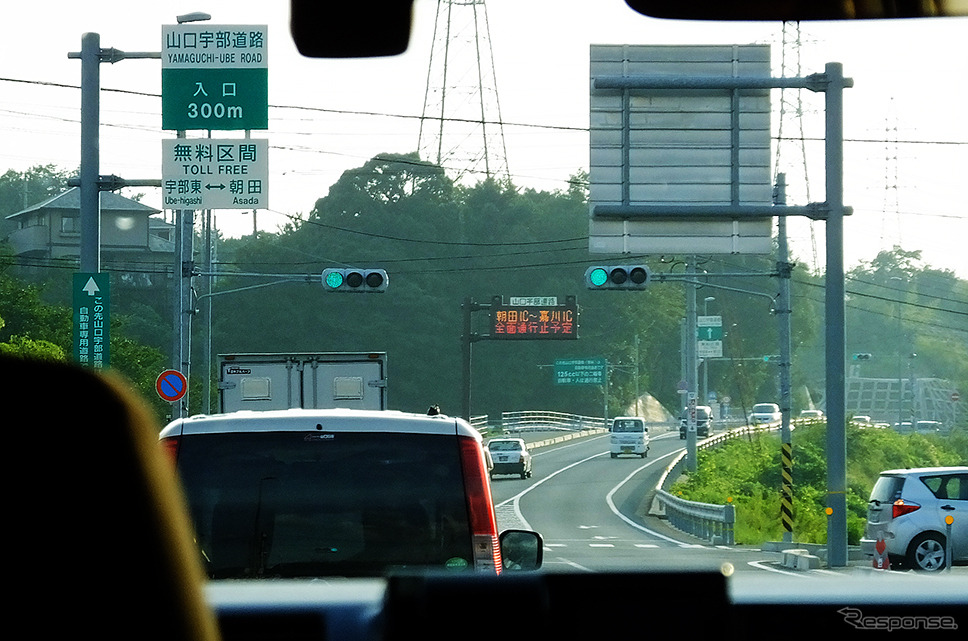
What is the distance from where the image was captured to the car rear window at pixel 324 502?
5.06 meters

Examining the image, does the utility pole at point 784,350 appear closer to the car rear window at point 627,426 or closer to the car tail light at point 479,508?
the car tail light at point 479,508

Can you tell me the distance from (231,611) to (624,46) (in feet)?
65.8

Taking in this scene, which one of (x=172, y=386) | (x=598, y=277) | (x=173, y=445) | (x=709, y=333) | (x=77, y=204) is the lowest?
(x=172, y=386)

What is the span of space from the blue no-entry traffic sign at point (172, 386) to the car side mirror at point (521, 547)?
22010 mm

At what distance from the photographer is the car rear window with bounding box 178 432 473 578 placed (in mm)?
5062

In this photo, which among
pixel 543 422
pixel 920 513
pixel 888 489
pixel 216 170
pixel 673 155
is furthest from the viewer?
pixel 543 422

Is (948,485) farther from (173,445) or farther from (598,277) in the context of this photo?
(173,445)

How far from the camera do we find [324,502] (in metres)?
5.21

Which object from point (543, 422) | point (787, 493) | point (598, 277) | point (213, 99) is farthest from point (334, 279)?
point (543, 422)

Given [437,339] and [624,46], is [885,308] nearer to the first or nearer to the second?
[437,339]

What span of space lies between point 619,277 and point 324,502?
23819mm

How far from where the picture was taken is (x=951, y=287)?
140000 millimetres

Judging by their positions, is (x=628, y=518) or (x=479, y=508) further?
(x=628, y=518)

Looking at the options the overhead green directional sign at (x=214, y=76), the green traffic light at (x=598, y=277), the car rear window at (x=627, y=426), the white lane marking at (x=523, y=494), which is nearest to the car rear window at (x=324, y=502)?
the overhead green directional sign at (x=214, y=76)
